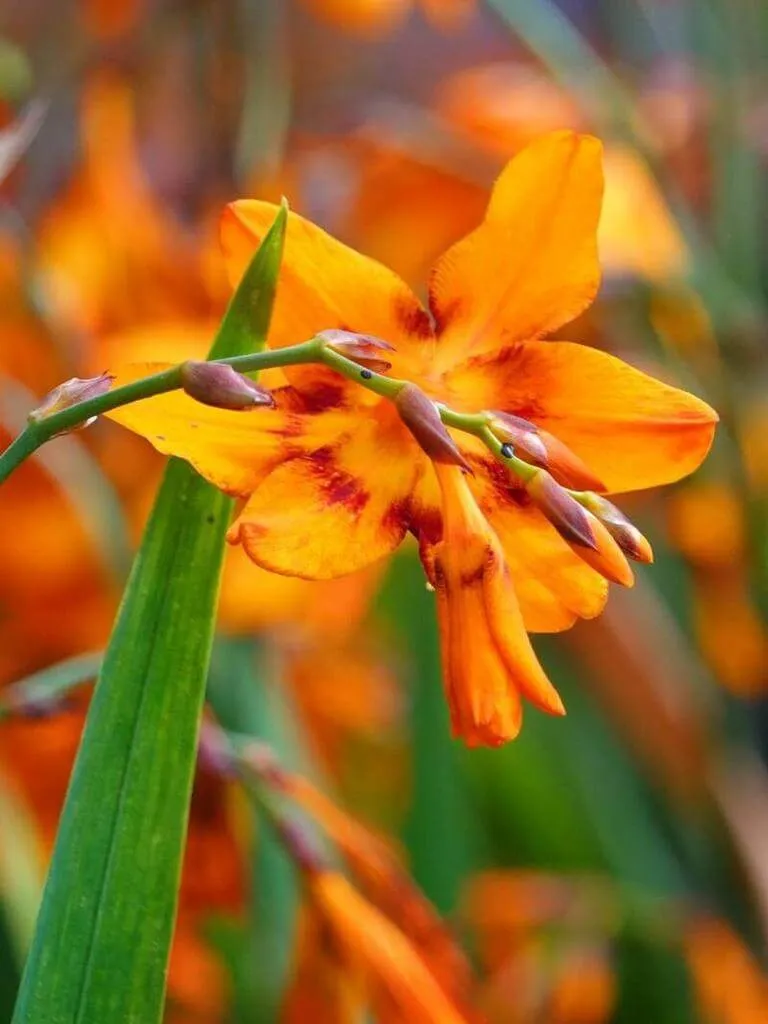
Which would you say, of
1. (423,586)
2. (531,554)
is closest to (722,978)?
(423,586)

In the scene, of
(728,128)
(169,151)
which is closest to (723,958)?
(728,128)

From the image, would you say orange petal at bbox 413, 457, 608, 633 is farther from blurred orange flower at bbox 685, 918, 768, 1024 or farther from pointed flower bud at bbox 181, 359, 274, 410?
blurred orange flower at bbox 685, 918, 768, 1024

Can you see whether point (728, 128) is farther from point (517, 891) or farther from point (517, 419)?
point (517, 419)

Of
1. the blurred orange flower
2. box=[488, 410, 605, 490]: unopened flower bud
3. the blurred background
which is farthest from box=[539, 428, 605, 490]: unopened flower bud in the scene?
the blurred orange flower

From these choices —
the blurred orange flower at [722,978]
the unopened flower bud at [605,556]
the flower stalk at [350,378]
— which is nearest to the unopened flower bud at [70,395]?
the flower stalk at [350,378]

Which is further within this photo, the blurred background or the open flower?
the blurred background

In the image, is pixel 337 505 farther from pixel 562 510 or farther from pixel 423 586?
pixel 423 586

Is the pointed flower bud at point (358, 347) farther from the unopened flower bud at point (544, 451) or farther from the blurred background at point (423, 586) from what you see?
the blurred background at point (423, 586)
